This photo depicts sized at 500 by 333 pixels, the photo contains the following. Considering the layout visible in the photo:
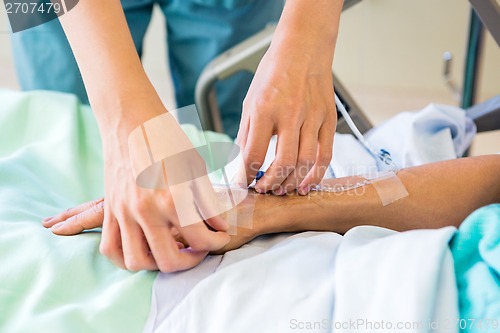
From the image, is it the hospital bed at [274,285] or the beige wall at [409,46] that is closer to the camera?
the hospital bed at [274,285]

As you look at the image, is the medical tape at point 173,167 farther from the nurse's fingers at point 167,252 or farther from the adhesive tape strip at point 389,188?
the adhesive tape strip at point 389,188

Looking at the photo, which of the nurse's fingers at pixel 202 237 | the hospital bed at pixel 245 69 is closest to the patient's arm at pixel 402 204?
the nurse's fingers at pixel 202 237

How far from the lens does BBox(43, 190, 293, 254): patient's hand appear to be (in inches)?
33.4

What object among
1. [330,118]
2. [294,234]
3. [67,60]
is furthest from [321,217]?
[67,60]

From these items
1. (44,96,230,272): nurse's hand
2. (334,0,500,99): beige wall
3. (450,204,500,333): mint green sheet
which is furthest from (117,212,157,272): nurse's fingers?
(334,0,500,99): beige wall

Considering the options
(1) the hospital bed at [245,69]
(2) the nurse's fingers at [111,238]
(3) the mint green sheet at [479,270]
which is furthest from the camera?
(1) the hospital bed at [245,69]

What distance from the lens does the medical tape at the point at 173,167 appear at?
0.71m

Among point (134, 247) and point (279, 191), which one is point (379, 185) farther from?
point (134, 247)

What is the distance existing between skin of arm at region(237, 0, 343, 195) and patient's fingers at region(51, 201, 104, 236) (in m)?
0.22

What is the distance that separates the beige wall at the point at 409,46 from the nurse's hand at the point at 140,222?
1730mm

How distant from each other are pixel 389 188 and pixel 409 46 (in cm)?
180

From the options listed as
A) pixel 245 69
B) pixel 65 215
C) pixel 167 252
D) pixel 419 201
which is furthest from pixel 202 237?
pixel 245 69

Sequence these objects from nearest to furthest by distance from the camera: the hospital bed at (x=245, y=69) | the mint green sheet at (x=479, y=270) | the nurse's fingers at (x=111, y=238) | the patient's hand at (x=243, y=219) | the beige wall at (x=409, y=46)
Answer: the mint green sheet at (x=479, y=270) → the nurse's fingers at (x=111, y=238) → the patient's hand at (x=243, y=219) → the hospital bed at (x=245, y=69) → the beige wall at (x=409, y=46)

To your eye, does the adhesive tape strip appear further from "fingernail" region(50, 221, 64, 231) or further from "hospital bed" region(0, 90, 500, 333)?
"fingernail" region(50, 221, 64, 231)
